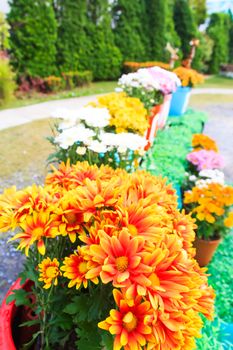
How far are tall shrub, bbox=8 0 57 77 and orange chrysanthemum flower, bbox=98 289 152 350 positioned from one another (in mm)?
8290

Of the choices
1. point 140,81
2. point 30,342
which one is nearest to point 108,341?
point 30,342

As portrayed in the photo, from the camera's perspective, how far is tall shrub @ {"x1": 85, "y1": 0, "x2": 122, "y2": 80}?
994cm

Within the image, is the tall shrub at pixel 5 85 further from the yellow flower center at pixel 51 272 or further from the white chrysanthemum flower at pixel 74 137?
the yellow flower center at pixel 51 272

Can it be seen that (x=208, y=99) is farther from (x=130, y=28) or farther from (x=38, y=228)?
(x=38, y=228)

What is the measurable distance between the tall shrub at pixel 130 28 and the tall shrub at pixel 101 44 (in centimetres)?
47

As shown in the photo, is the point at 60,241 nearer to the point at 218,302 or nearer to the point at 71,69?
the point at 218,302

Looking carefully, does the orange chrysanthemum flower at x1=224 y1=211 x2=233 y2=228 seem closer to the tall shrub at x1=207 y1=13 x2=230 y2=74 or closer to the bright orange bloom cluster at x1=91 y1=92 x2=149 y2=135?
the bright orange bloom cluster at x1=91 y1=92 x2=149 y2=135

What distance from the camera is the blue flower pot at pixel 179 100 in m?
5.40

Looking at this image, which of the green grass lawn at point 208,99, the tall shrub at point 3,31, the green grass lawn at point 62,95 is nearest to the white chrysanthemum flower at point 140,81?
the green grass lawn at point 62,95

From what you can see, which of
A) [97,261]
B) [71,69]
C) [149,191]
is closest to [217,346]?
[149,191]

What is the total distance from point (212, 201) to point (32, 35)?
306 inches

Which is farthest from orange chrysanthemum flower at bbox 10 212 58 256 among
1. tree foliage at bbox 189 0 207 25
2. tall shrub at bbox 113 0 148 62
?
tree foliage at bbox 189 0 207 25

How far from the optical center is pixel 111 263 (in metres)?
0.71

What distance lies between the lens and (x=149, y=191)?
97 centimetres
